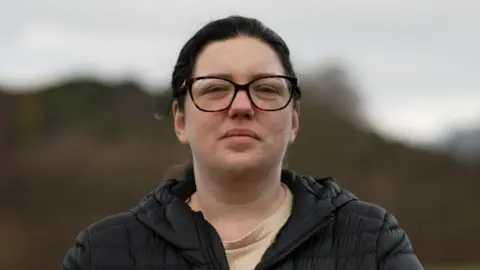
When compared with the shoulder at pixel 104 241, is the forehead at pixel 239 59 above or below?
above

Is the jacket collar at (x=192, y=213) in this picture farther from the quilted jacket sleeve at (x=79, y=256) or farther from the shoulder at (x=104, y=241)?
the quilted jacket sleeve at (x=79, y=256)

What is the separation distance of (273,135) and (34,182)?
11.1 m

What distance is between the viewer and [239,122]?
1.78 meters

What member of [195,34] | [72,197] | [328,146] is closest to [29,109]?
[72,197]

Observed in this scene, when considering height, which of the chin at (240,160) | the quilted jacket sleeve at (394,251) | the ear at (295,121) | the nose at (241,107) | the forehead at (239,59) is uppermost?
the forehead at (239,59)

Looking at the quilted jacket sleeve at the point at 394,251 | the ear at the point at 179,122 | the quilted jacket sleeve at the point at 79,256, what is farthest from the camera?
the ear at the point at 179,122

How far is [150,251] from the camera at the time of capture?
1.83 meters

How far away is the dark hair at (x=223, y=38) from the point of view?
6.32 feet

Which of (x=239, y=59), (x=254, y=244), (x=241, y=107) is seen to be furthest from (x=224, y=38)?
(x=254, y=244)

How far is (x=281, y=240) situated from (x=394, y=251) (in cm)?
26

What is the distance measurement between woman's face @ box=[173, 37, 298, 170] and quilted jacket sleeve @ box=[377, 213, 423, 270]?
0.30 meters

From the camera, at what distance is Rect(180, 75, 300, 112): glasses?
70.7 inches

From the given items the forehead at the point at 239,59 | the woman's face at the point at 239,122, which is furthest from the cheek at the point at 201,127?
the forehead at the point at 239,59

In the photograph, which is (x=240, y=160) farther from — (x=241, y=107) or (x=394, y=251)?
(x=394, y=251)
